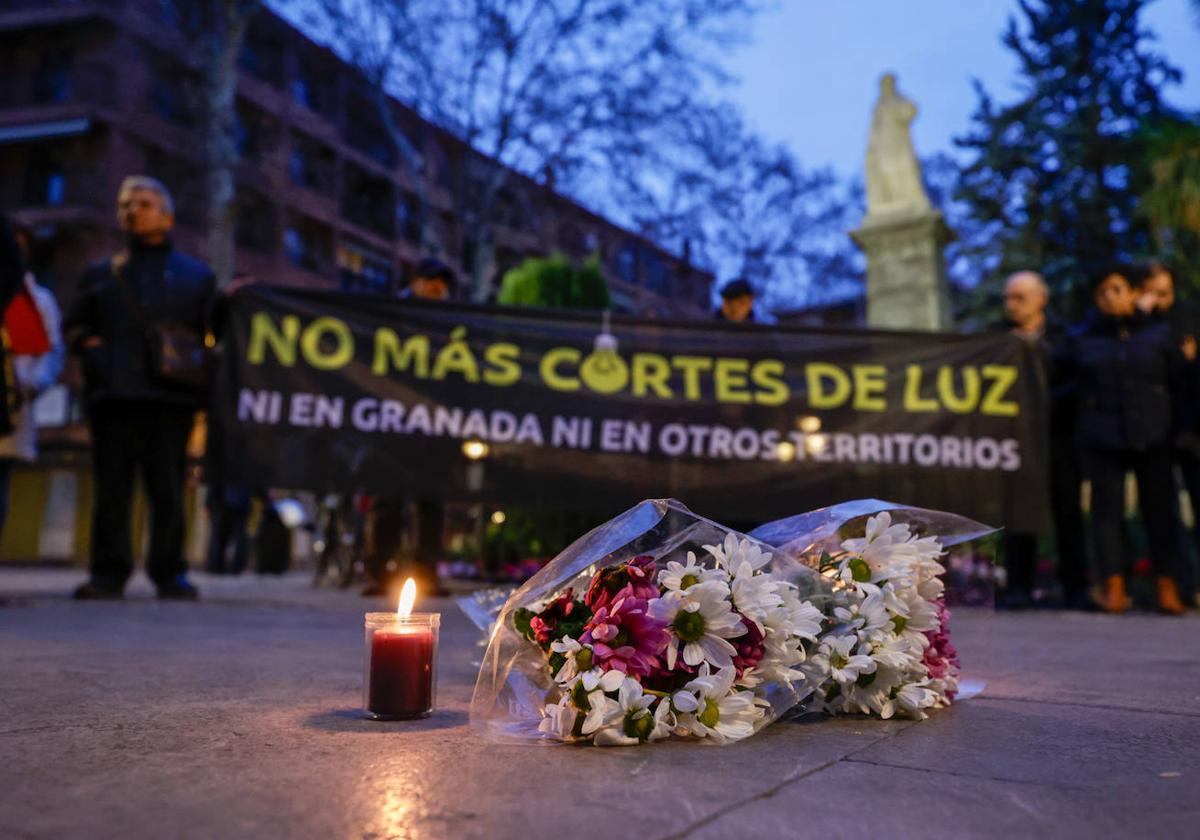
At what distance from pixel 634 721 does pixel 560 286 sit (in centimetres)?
720

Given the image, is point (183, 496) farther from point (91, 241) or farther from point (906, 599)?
point (91, 241)

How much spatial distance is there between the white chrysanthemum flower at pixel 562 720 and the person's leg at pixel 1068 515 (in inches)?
187

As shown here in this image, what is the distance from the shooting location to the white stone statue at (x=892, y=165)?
932cm

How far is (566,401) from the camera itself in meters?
5.05

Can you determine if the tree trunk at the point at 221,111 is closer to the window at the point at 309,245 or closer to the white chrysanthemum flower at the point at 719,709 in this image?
the window at the point at 309,245

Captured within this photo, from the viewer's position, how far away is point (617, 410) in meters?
5.06

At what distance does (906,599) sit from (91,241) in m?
23.5

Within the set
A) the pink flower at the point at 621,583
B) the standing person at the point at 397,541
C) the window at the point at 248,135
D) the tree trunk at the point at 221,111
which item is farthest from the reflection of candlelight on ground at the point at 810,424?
the window at the point at 248,135

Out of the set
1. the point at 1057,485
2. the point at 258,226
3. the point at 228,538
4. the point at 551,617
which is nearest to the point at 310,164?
the point at 258,226

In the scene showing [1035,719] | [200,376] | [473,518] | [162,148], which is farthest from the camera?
[162,148]

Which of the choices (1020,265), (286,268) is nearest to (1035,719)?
(1020,265)

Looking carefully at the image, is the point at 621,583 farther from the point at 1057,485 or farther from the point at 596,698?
the point at 1057,485

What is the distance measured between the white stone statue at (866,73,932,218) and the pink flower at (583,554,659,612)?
8218 millimetres

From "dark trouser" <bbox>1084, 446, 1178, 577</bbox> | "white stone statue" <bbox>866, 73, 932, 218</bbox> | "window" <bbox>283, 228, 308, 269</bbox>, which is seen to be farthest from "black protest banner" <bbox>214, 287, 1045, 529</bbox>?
"window" <bbox>283, 228, 308, 269</bbox>
